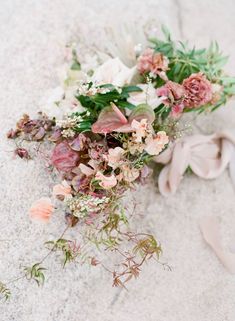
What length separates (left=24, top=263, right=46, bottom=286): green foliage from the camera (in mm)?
1431

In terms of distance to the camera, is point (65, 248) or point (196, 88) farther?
point (196, 88)

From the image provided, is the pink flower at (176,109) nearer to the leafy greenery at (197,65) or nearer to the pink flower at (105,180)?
the leafy greenery at (197,65)

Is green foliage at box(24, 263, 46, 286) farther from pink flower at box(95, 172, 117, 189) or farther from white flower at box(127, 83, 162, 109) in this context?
white flower at box(127, 83, 162, 109)

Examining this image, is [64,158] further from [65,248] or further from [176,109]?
[176,109]

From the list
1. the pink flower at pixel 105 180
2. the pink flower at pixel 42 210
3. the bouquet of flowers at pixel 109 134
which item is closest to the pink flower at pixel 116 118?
the bouquet of flowers at pixel 109 134

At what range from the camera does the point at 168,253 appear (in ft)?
5.35

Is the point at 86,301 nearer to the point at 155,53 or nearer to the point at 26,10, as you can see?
the point at 155,53

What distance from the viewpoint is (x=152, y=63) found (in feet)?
5.21

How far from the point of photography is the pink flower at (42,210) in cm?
142

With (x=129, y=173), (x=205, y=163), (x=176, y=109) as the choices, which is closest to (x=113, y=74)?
(x=176, y=109)

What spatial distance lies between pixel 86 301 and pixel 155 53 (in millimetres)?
756

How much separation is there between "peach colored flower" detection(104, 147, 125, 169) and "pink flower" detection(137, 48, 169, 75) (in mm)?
308

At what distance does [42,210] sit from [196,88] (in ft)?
1.77

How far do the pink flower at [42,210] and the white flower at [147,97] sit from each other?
38cm
